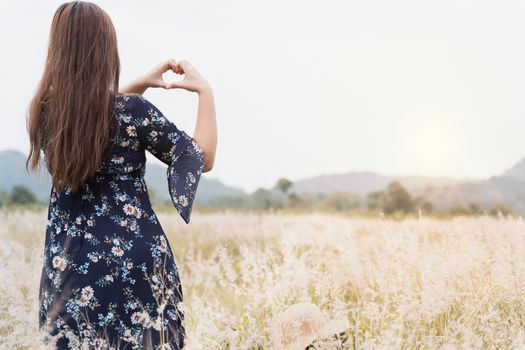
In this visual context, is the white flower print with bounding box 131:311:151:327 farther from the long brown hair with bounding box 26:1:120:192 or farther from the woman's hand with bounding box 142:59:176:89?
the woman's hand with bounding box 142:59:176:89

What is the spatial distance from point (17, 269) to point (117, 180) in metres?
2.63

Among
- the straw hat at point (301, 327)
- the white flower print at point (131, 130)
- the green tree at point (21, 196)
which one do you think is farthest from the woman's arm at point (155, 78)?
the green tree at point (21, 196)

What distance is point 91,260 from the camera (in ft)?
9.57

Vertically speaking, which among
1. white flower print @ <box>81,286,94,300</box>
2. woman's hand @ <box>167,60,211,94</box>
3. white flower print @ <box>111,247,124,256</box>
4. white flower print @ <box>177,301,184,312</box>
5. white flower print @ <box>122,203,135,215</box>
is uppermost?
woman's hand @ <box>167,60,211,94</box>

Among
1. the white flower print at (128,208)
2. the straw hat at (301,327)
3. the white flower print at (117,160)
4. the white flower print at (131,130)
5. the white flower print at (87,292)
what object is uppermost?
the white flower print at (131,130)

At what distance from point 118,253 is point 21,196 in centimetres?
1691

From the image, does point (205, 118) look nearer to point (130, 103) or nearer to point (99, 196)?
point (130, 103)

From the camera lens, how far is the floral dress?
2.92 metres

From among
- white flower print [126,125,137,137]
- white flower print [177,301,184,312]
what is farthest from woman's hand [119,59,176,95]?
white flower print [177,301,184,312]

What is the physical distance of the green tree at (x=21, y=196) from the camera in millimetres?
17962

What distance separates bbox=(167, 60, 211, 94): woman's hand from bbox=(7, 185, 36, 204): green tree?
1568cm

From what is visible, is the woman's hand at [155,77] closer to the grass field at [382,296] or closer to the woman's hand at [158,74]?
the woman's hand at [158,74]

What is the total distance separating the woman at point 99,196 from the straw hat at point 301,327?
892 millimetres

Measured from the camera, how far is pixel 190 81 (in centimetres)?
315
